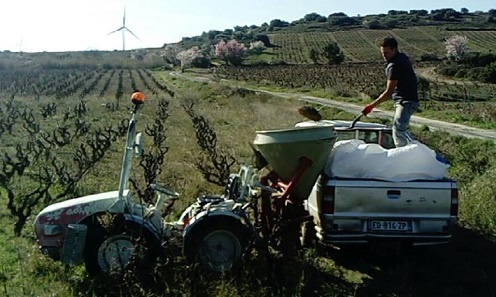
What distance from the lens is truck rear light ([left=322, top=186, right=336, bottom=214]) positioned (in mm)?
7004

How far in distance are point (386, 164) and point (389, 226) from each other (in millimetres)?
710

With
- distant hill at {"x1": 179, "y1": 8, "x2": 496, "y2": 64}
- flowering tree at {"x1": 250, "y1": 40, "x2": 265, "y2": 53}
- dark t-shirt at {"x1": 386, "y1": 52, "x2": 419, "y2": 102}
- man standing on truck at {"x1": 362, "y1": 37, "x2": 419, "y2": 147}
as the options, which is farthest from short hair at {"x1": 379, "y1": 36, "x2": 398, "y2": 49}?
flowering tree at {"x1": 250, "y1": 40, "x2": 265, "y2": 53}

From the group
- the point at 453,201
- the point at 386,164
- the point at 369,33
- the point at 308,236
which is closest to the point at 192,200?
the point at 308,236

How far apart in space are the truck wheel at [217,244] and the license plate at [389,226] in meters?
1.57

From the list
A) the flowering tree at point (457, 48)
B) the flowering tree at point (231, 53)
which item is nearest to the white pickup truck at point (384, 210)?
the flowering tree at point (457, 48)

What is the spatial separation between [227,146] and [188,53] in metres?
82.6

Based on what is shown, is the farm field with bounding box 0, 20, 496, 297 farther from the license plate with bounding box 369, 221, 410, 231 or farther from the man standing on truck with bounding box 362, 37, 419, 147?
the man standing on truck with bounding box 362, 37, 419, 147

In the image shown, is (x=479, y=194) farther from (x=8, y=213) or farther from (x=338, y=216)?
(x=8, y=213)

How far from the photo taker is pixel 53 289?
19.8ft

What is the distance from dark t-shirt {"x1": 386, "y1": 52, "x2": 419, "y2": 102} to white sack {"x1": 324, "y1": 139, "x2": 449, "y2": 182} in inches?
42.7

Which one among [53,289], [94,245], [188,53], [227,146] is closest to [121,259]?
[94,245]

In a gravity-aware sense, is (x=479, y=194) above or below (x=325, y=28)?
below

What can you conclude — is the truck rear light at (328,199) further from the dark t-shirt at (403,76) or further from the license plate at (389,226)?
the dark t-shirt at (403,76)

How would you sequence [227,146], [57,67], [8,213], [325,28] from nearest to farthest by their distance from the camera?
[8,213]
[227,146]
[57,67]
[325,28]
